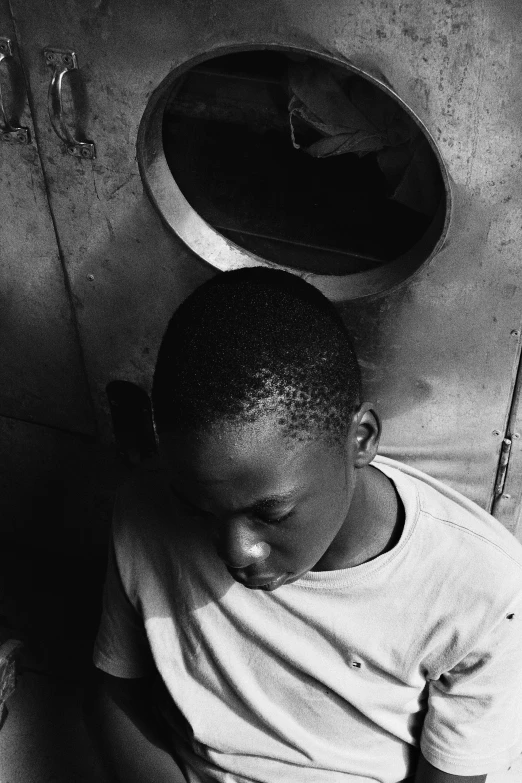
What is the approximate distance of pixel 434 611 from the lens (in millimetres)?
1494

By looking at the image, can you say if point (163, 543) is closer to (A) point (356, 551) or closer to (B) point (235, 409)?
(A) point (356, 551)

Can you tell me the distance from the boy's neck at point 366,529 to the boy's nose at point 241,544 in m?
0.20

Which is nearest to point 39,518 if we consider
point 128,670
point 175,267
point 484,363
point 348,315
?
point 128,670

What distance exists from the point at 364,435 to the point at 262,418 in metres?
0.22

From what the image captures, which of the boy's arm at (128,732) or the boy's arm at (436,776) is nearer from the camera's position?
the boy's arm at (436,776)

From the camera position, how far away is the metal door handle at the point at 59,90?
1.59 meters

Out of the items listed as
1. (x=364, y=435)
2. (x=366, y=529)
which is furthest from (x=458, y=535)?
(x=364, y=435)

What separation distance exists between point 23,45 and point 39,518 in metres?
1.43

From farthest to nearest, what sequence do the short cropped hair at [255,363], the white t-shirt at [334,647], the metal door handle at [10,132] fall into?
the metal door handle at [10,132] < the white t-shirt at [334,647] < the short cropped hair at [255,363]

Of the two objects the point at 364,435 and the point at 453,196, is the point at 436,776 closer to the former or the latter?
the point at 364,435

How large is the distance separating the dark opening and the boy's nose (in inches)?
23.0

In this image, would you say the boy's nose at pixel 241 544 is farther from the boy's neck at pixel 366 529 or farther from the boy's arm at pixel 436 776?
the boy's arm at pixel 436 776

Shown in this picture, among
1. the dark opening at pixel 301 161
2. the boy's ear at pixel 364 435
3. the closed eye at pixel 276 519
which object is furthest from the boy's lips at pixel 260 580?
the dark opening at pixel 301 161

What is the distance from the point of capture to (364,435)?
140 cm
